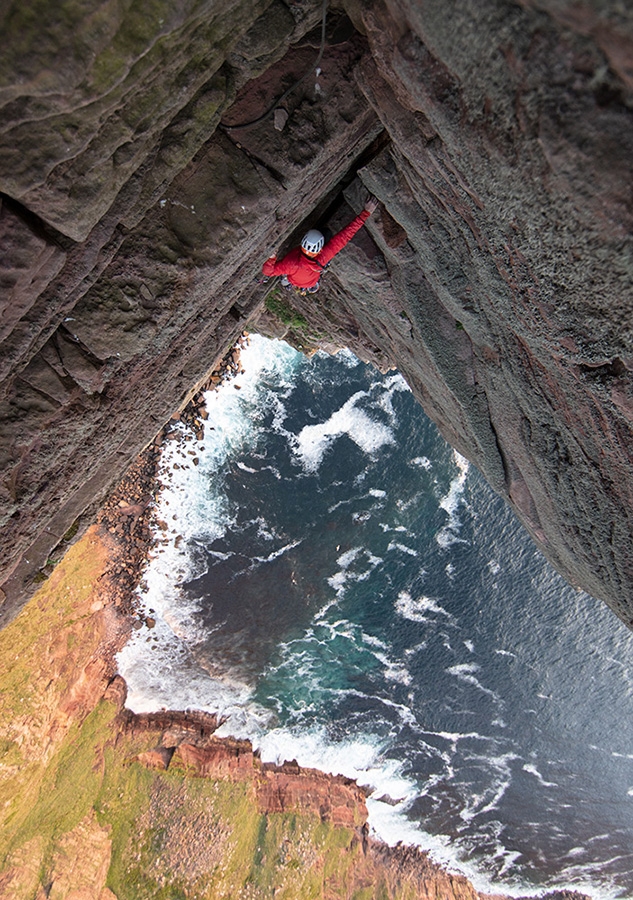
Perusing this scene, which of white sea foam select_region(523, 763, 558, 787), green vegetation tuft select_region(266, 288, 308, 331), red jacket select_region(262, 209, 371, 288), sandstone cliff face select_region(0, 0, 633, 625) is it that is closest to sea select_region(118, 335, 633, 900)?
white sea foam select_region(523, 763, 558, 787)

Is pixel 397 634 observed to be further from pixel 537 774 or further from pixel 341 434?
pixel 341 434

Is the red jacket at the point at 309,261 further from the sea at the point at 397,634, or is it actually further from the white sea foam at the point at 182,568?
the sea at the point at 397,634

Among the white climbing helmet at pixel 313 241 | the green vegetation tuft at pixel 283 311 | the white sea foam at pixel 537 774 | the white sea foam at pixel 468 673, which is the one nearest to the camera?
the white climbing helmet at pixel 313 241


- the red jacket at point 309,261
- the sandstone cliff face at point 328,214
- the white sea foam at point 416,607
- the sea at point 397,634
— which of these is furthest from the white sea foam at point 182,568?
the red jacket at point 309,261

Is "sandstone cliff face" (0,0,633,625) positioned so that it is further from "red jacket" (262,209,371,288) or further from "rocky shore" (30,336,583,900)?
"rocky shore" (30,336,583,900)

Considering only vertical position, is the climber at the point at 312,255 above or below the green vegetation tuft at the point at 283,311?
below

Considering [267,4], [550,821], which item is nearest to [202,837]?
[550,821]
